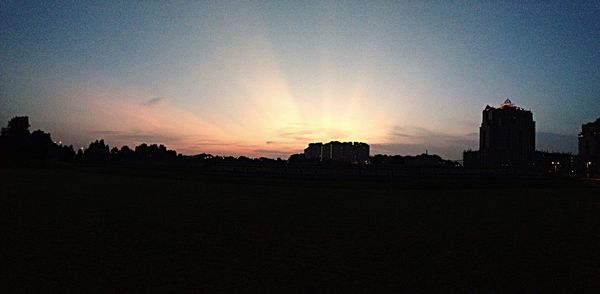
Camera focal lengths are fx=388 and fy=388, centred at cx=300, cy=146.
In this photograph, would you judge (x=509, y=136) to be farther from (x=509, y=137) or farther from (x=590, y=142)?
(x=590, y=142)

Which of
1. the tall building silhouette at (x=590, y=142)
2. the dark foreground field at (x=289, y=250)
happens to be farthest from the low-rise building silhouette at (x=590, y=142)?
the dark foreground field at (x=289, y=250)

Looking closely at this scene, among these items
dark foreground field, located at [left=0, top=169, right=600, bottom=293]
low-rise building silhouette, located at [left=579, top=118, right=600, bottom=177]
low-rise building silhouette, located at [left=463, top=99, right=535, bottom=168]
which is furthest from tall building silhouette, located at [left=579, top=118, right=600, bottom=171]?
dark foreground field, located at [left=0, top=169, right=600, bottom=293]

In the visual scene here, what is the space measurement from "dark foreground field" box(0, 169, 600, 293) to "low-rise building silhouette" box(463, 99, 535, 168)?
6576 inches

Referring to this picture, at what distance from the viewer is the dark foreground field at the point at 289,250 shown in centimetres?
762

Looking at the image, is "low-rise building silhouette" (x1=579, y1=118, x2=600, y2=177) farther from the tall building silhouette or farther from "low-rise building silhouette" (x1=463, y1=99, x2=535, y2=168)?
"low-rise building silhouette" (x1=463, y1=99, x2=535, y2=168)

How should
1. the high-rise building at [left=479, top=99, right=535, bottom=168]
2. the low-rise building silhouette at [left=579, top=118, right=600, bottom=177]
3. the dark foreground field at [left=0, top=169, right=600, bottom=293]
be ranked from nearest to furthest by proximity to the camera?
the dark foreground field at [left=0, top=169, right=600, bottom=293]
the low-rise building silhouette at [left=579, top=118, right=600, bottom=177]
the high-rise building at [left=479, top=99, right=535, bottom=168]

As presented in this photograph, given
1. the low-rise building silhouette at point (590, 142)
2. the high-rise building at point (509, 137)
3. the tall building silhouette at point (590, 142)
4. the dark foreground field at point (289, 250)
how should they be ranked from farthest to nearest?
the high-rise building at point (509, 137) < the tall building silhouette at point (590, 142) < the low-rise building silhouette at point (590, 142) < the dark foreground field at point (289, 250)

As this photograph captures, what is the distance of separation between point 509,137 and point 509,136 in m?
0.45

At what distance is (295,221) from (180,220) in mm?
4532

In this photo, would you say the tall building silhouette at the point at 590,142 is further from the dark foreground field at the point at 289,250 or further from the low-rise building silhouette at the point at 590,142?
the dark foreground field at the point at 289,250

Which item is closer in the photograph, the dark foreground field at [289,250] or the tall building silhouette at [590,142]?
the dark foreground field at [289,250]

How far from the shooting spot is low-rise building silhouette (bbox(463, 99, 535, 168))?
169 metres

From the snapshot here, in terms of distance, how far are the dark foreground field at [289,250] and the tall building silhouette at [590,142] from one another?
15967cm

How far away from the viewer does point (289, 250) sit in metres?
10.4
